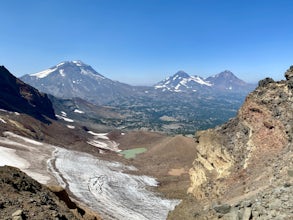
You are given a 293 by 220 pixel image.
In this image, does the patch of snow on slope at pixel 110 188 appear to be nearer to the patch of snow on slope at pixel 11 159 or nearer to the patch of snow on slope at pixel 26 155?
the patch of snow on slope at pixel 26 155

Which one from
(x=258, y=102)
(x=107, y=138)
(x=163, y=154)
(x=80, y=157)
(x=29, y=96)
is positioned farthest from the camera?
(x=29, y=96)

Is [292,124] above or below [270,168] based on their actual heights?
above

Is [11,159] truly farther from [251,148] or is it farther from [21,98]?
[21,98]

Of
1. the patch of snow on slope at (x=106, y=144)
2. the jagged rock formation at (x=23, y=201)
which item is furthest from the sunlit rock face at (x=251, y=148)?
the patch of snow on slope at (x=106, y=144)

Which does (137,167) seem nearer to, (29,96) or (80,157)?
(80,157)

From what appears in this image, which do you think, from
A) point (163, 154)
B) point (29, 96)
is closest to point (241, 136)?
point (163, 154)

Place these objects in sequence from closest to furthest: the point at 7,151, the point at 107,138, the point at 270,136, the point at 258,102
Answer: the point at 270,136, the point at 258,102, the point at 7,151, the point at 107,138

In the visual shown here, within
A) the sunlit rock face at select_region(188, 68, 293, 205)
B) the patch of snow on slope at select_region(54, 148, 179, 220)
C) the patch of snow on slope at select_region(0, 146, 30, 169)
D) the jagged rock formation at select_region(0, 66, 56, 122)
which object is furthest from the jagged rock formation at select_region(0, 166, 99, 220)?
the jagged rock formation at select_region(0, 66, 56, 122)

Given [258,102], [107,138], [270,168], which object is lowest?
[107,138]
